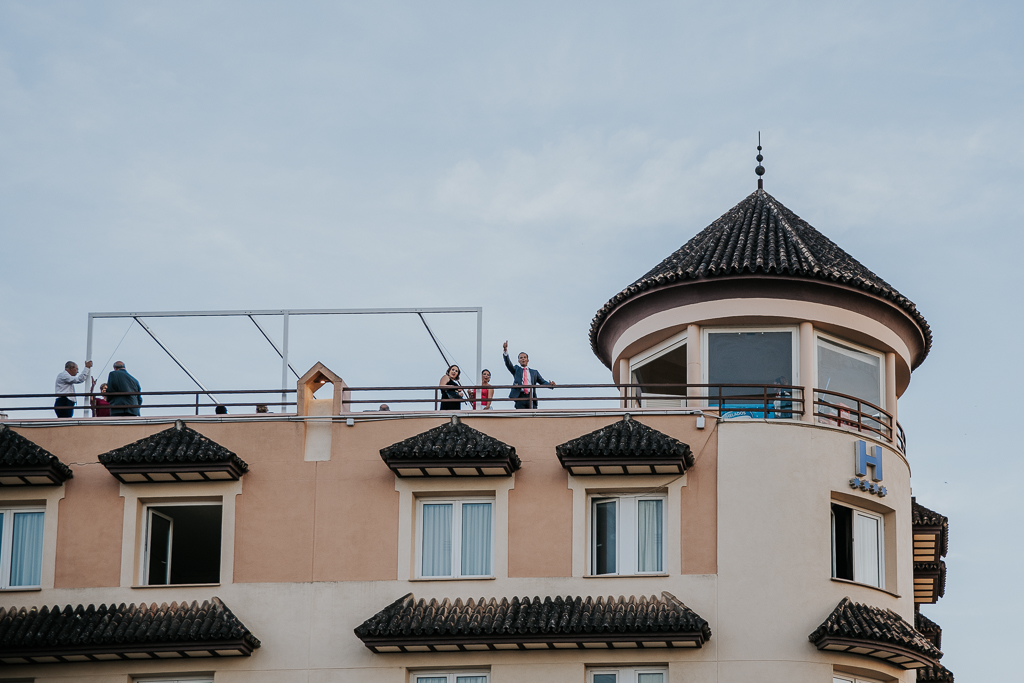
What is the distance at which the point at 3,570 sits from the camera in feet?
119

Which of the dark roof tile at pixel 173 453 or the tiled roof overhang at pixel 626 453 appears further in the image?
the dark roof tile at pixel 173 453

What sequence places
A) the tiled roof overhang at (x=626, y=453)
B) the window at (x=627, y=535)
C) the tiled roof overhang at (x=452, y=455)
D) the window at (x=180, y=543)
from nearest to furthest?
1. the tiled roof overhang at (x=626, y=453)
2. the tiled roof overhang at (x=452, y=455)
3. the window at (x=627, y=535)
4. the window at (x=180, y=543)

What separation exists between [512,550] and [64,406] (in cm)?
1125

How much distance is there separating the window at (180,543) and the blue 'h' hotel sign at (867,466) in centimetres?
1422

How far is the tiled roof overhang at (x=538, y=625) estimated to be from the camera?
3362cm

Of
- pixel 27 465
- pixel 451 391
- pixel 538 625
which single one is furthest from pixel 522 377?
pixel 27 465

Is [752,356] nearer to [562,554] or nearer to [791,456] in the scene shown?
[791,456]

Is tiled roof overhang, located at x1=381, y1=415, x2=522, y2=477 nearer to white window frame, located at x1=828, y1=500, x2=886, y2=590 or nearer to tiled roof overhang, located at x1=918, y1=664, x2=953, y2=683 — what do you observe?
white window frame, located at x1=828, y1=500, x2=886, y2=590

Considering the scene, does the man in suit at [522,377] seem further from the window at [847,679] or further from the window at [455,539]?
the window at [847,679]

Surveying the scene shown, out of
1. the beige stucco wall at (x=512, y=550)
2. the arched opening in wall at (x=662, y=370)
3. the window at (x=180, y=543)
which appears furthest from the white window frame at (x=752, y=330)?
the window at (x=180, y=543)

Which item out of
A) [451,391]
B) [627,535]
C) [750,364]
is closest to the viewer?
[627,535]

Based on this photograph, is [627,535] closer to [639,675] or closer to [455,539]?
[639,675]

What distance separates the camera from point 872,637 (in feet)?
110

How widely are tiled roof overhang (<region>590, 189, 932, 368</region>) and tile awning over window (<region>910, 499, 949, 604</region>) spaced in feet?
12.5
